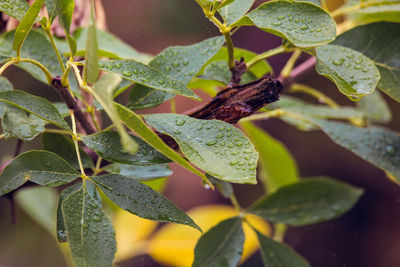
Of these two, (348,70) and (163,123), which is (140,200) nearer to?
(163,123)

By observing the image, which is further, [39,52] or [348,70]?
[39,52]

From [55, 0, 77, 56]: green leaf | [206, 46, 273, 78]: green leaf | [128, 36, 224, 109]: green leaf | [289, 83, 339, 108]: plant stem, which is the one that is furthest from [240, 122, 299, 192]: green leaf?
[55, 0, 77, 56]: green leaf

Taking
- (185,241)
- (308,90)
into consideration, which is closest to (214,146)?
(308,90)

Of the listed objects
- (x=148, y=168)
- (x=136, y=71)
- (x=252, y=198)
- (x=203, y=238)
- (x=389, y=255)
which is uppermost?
(x=136, y=71)

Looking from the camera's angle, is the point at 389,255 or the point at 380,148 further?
the point at 389,255

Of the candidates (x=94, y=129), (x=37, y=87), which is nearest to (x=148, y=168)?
(x=94, y=129)

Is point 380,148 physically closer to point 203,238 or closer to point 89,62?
point 203,238

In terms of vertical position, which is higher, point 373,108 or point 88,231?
point 88,231
